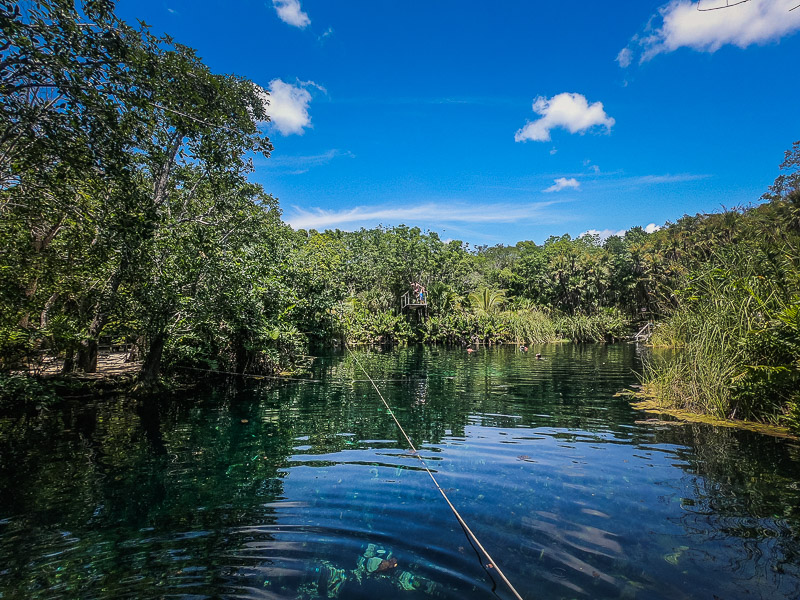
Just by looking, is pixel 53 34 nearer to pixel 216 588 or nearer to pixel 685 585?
pixel 216 588

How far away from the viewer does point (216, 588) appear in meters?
2.95

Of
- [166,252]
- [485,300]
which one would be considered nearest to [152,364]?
[166,252]

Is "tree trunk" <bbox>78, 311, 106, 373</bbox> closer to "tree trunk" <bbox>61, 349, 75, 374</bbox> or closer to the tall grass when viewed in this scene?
"tree trunk" <bbox>61, 349, 75, 374</bbox>

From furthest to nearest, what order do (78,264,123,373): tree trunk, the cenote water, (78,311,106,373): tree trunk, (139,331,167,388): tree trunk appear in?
(139,331,167,388): tree trunk → (78,311,106,373): tree trunk → (78,264,123,373): tree trunk → the cenote water

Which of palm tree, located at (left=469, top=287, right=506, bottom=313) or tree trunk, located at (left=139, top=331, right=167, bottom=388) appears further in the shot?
palm tree, located at (left=469, top=287, right=506, bottom=313)

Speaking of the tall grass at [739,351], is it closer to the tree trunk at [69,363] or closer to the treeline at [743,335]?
the treeline at [743,335]

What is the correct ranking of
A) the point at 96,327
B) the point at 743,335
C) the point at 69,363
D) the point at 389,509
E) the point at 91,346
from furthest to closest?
the point at 91,346
the point at 69,363
the point at 96,327
the point at 743,335
the point at 389,509

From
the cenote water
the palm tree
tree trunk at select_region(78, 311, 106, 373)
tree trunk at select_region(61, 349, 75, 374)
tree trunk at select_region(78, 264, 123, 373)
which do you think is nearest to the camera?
the cenote water

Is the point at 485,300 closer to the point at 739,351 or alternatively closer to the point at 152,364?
the point at 152,364

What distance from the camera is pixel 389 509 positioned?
167 inches

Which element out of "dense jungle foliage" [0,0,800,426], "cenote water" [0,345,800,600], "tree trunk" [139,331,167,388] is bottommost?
"cenote water" [0,345,800,600]

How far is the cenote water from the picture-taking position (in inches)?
119

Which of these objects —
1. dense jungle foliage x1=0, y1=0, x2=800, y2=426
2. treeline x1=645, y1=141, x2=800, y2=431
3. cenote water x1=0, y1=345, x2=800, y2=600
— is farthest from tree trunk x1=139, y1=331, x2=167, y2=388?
treeline x1=645, y1=141, x2=800, y2=431

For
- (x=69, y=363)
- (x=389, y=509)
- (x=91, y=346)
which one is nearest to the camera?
(x=389, y=509)
